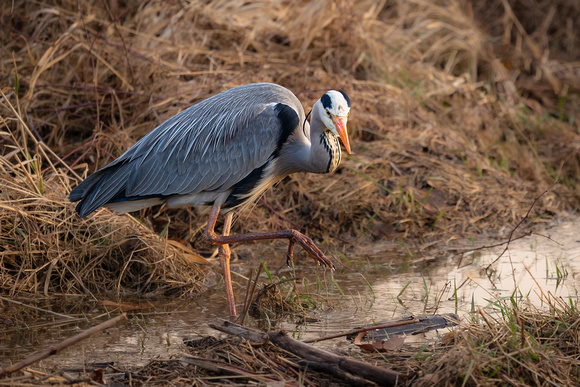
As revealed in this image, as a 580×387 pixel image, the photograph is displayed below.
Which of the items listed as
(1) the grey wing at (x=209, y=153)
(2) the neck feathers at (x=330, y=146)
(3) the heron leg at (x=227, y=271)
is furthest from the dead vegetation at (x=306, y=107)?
(2) the neck feathers at (x=330, y=146)

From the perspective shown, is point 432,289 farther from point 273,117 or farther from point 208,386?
point 208,386

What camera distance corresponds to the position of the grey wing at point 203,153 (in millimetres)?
5051

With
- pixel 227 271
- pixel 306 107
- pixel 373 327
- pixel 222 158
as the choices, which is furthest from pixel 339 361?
pixel 306 107

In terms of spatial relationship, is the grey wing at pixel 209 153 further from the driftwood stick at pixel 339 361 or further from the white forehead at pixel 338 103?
the driftwood stick at pixel 339 361

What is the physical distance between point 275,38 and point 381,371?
569 cm

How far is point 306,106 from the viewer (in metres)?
6.91

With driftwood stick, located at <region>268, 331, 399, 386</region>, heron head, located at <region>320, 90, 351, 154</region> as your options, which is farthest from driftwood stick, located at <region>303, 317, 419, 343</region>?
heron head, located at <region>320, 90, 351, 154</region>

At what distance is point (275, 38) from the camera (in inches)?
320

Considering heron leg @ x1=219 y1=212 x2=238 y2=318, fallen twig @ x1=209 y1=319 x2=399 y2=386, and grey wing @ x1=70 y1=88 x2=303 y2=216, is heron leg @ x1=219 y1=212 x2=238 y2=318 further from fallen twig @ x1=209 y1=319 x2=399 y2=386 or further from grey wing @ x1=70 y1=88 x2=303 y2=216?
fallen twig @ x1=209 y1=319 x2=399 y2=386

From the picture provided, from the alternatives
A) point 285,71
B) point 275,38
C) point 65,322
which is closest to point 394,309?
point 65,322

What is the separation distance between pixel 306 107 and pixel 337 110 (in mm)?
2251

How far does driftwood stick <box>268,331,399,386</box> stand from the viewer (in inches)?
122

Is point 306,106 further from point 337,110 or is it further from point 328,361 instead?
point 328,361

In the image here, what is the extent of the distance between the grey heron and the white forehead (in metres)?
0.22
